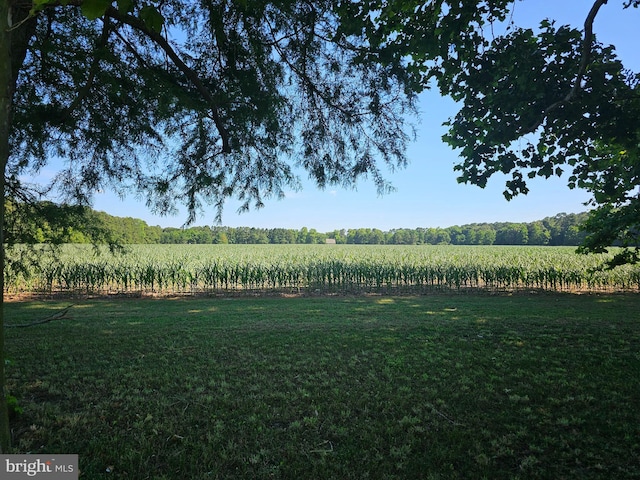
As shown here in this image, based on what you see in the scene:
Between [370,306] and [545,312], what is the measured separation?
5209mm

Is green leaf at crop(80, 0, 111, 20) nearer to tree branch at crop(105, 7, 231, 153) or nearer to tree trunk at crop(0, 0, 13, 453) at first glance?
tree trunk at crop(0, 0, 13, 453)

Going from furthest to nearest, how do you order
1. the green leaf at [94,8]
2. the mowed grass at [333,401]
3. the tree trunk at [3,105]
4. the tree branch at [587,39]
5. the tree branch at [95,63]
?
1. the tree branch at [587,39]
2. the tree branch at [95,63]
3. the mowed grass at [333,401]
4. the tree trunk at [3,105]
5. the green leaf at [94,8]

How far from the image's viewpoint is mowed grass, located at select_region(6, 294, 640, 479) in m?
2.66

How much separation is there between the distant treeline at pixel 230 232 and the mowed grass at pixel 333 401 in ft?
6.76

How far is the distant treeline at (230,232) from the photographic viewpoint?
6.21 m

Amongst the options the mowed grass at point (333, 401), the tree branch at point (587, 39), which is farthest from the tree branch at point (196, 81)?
the tree branch at point (587, 39)

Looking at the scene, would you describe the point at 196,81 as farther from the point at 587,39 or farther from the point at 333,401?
the point at 587,39

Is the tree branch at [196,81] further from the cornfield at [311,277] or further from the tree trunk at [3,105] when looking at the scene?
the cornfield at [311,277]

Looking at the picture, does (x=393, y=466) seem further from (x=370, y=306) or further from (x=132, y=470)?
(x=370, y=306)

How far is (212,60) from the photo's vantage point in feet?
16.4

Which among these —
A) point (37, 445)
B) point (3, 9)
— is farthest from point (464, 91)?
point (37, 445)

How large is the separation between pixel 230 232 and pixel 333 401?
76.6 meters

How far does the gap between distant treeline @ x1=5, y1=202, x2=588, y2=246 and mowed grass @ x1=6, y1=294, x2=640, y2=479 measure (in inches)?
81.1

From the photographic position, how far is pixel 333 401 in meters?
3.74
